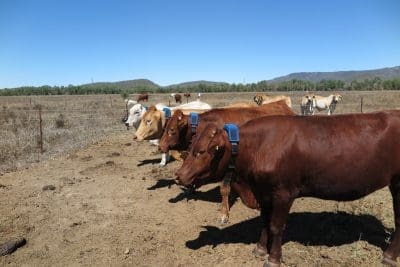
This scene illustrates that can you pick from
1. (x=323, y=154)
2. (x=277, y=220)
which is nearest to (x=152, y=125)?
(x=277, y=220)

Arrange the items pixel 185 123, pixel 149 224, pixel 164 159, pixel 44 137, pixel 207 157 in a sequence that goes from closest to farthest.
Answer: pixel 207 157, pixel 149 224, pixel 185 123, pixel 164 159, pixel 44 137

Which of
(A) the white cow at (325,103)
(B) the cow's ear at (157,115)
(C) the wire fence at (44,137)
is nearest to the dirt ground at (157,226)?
(B) the cow's ear at (157,115)

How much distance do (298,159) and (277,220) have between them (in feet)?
2.37

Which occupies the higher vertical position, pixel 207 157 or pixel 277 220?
pixel 207 157

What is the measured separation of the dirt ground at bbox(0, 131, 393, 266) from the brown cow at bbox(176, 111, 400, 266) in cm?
77

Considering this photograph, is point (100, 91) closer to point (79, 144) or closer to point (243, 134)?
point (79, 144)

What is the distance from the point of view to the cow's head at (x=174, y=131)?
682cm

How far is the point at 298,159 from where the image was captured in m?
4.32

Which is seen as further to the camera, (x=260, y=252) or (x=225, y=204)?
(x=225, y=204)

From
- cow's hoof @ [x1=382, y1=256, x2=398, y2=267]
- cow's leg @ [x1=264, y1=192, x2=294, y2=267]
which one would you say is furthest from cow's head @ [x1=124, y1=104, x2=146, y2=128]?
cow's hoof @ [x1=382, y1=256, x2=398, y2=267]

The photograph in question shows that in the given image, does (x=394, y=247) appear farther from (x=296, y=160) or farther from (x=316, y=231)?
(x=296, y=160)

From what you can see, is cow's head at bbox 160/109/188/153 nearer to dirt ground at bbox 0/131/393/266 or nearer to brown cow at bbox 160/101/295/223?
brown cow at bbox 160/101/295/223

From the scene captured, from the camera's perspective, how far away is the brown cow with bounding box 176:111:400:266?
14.0 ft

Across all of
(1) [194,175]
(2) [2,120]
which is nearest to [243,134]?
(1) [194,175]
